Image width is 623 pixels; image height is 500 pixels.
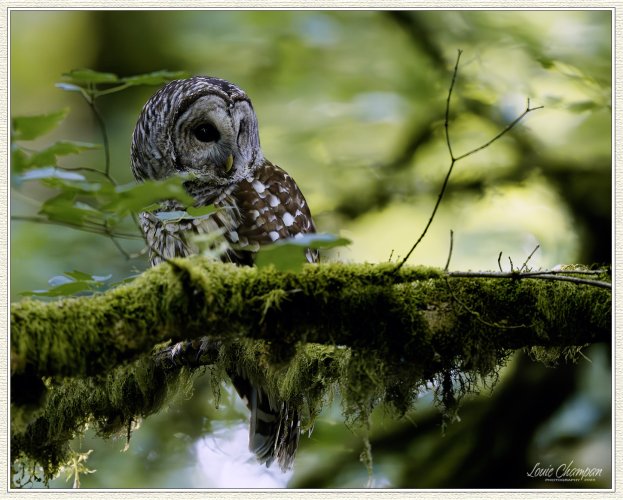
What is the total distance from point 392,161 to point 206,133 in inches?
71.5

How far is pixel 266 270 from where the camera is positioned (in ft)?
5.73

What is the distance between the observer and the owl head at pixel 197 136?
9.84 feet

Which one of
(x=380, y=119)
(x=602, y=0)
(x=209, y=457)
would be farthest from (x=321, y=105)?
(x=209, y=457)

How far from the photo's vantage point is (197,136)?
3.05 metres

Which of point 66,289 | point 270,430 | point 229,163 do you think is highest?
point 229,163

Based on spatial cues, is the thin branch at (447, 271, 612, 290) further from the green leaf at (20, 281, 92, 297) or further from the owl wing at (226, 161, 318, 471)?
the owl wing at (226, 161, 318, 471)

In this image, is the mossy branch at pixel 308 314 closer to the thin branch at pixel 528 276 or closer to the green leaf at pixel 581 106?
the thin branch at pixel 528 276

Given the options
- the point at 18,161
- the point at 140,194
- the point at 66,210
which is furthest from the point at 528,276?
the point at 18,161

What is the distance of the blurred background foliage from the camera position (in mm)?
3619

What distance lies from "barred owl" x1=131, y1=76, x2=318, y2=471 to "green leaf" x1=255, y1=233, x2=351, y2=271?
1.31m
